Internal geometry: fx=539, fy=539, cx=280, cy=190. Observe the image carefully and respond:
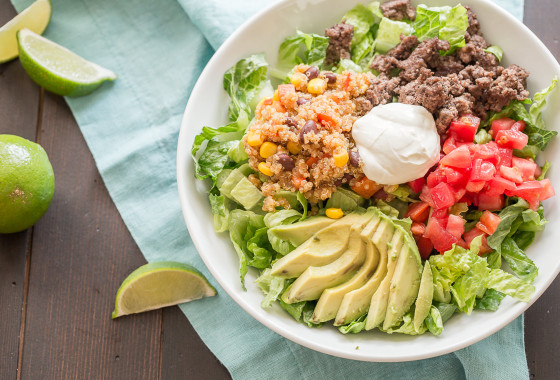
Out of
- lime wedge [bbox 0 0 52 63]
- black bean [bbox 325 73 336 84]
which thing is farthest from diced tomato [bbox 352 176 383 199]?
lime wedge [bbox 0 0 52 63]

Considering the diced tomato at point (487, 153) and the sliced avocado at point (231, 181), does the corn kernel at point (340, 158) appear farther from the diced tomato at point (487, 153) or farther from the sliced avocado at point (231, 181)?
the diced tomato at point (487, 153)

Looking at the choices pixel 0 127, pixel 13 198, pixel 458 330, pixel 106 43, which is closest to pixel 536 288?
pixel 458 330

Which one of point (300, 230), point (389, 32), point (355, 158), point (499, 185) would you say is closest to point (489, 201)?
point (499, 185)

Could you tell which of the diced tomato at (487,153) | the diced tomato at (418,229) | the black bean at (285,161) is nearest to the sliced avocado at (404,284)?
the diced tomato at (418,229)

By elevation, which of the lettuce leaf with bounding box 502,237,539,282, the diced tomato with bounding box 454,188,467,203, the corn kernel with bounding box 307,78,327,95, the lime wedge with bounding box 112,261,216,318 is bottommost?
the lime wedge with bounding box 112,261,216,318

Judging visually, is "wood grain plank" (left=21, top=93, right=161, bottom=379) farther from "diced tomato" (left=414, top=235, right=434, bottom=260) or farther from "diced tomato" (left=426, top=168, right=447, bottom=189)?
"diced tomato" (left=426, top=168, right=447, bottom=189)

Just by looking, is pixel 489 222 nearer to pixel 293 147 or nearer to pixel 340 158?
pixel 340 158
